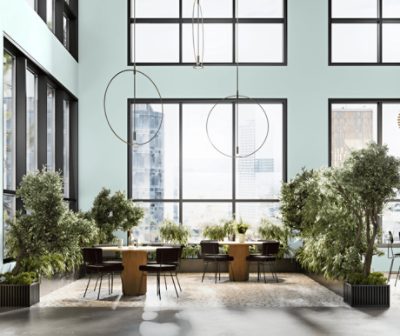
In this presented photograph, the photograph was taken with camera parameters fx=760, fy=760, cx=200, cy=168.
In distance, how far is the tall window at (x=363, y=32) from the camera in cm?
1547

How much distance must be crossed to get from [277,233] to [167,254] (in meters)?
4.57

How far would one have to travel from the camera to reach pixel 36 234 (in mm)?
9453

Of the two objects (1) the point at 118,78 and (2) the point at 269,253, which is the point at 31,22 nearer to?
(1) the point at 118,78

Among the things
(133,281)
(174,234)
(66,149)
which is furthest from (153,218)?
(133,281)

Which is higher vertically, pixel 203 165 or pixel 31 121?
pixel 31 121

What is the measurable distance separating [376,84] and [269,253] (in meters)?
4.46

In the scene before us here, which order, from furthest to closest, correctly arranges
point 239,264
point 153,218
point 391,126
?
point 391,126 < point 153,218 < point 239,264

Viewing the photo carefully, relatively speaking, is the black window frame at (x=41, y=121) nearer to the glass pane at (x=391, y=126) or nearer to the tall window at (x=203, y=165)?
the tall window at (x=203, y=165)

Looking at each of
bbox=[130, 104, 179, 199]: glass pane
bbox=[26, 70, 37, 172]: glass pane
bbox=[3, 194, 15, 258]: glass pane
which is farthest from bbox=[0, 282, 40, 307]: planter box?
bbox=[130, 104, 179, 199]: glass pane

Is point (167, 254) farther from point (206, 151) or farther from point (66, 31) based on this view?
point (66, 31)

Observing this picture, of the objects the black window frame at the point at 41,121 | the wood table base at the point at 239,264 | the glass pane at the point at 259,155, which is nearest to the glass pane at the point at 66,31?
the black window frame at the point at 41,121

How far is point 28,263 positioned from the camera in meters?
9.94

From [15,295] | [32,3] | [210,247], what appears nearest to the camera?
[15,295]

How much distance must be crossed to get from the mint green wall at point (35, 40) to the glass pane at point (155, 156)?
163cm
